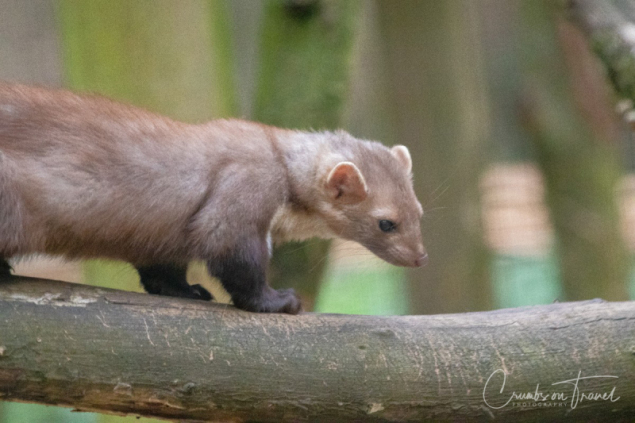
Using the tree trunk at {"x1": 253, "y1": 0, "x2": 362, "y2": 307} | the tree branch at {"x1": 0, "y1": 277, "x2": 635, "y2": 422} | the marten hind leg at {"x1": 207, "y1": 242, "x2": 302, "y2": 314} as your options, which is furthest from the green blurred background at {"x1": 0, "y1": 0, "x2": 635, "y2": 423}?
the marten hind leg at {"x1": 207, "y1": 242, "x2": 302, "y2": 314}

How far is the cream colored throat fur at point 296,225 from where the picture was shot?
422cm

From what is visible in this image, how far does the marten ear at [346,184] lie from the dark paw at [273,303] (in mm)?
A: 727

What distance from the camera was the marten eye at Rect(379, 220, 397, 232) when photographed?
435cm

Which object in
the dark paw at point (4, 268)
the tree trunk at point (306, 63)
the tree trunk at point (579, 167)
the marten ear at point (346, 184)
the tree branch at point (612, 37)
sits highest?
the tree branch at point (612, 37)

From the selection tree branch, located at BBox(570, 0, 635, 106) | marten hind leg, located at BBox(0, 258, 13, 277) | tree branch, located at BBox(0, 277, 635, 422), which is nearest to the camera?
tree branch, located at BBox(0, 277, 635, 422)

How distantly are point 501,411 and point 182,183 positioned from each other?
1.78m

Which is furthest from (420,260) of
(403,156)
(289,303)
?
(289,303)

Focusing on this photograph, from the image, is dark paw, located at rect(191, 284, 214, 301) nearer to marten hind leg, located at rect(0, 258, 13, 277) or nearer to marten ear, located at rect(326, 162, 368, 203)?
marten ear, located at rect(326, 162, 368, 203)

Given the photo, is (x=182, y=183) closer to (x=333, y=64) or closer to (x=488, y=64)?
(x=333, y=64)

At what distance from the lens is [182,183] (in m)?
3.78

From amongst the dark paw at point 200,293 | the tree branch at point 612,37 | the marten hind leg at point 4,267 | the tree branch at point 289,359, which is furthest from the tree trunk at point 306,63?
the marten hind leg at point 4,267

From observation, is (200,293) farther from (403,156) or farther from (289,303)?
(403,156)

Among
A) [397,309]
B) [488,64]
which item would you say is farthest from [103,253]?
[488,64]

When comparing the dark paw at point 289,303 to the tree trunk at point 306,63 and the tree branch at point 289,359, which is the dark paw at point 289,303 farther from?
the tree trunk at point 306,63
